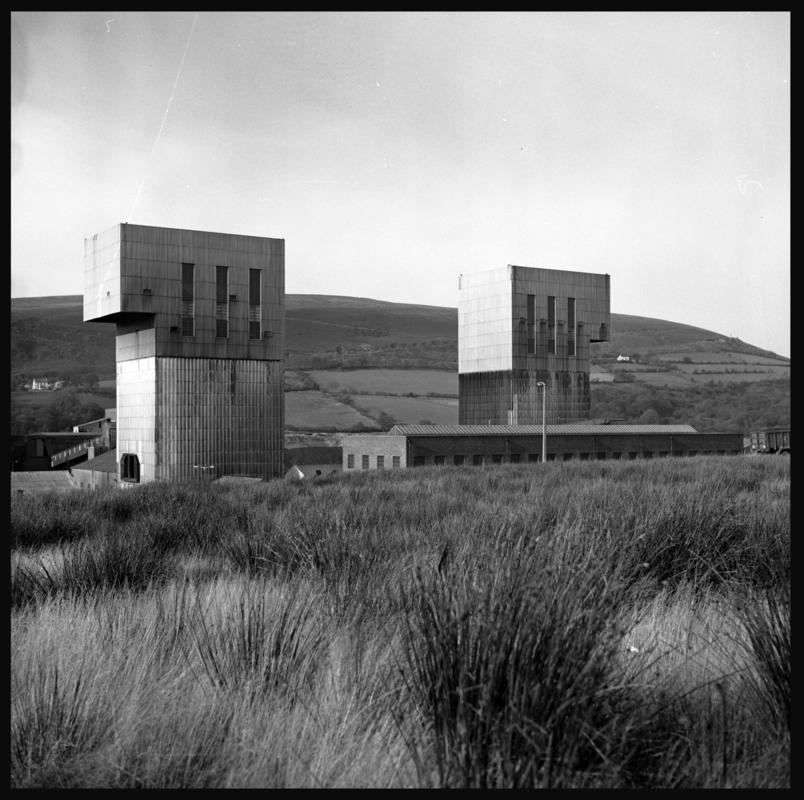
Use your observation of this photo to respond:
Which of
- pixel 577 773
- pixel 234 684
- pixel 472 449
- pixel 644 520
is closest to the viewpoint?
pixel 577 773

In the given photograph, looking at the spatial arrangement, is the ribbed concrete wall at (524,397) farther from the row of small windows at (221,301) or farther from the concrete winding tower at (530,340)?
the row of small windows at (221,301)

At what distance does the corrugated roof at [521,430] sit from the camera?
193 ft

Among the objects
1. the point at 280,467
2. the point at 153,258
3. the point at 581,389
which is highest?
the point at 153,258

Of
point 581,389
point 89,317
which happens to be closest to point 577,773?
point 89,317

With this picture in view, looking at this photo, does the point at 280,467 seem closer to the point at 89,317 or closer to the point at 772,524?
the point at 89,317

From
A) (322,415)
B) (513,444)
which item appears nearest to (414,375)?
(322,415)

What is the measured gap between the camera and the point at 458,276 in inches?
3465

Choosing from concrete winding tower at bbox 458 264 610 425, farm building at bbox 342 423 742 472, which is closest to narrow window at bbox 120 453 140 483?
farm building at bbox 342 423 742 472

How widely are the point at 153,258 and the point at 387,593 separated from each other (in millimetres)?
57629

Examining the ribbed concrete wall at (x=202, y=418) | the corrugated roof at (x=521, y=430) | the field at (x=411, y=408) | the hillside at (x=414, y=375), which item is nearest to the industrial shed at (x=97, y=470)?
the ribbed concrete wall at (x=202, y=418)

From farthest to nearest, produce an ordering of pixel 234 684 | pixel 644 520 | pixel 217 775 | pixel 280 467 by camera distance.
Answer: pixel 280 467 < pixel 644 520 < pixel 234 684 < pixel 217 775

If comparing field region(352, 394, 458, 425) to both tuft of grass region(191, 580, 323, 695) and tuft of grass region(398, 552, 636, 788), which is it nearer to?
tuft of grass region(191, 580, 323, 695)

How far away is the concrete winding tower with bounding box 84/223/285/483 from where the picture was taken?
199 ft

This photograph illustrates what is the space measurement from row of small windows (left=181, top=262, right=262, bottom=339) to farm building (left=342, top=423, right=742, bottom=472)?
10930mm
